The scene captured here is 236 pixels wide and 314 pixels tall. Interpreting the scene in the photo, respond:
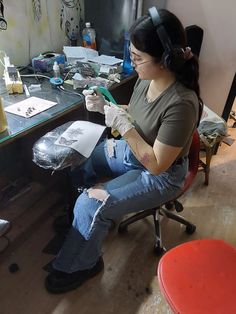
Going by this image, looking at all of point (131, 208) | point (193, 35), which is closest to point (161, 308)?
point (131, 208)

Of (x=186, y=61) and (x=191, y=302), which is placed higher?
(x=186, y=61)

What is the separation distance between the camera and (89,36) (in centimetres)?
197

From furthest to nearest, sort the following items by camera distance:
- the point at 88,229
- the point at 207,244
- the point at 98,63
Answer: the point at 98,63
the point at 88,229
the point at 207,244

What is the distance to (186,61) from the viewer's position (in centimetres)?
101

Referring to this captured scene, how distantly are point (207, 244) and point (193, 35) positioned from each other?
5.44 feet

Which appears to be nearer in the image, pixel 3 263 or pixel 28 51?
pixel 3 263

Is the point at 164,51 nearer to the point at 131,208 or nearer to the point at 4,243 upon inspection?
the point at 131,208

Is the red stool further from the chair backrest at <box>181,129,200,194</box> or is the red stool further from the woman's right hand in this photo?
the woman's right hand

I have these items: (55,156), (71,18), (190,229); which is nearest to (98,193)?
(55,156)

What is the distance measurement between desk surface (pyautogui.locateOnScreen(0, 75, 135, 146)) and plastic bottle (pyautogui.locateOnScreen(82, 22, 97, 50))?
54 centimetres

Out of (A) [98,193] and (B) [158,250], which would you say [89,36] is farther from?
(B) [158,250]

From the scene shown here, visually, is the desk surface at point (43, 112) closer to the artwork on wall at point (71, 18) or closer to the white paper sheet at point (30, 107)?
the white paper sheet at point (30, 107)

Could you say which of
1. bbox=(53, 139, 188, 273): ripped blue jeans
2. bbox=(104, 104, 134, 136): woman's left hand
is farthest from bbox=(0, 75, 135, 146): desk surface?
bbox=(53, 139, 188, 273): ripped blue jeans

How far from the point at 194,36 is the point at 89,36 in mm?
798
